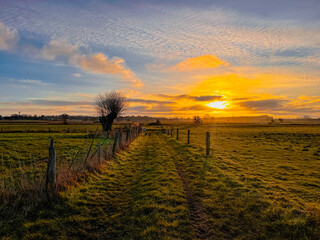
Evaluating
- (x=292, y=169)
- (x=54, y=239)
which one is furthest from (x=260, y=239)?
(x=292, y=169)

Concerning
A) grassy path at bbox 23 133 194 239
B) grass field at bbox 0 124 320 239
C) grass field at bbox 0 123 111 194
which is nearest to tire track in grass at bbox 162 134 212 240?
grass field at bbox 0 124 320 239

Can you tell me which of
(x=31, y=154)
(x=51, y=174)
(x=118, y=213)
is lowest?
(x=31, y=154)

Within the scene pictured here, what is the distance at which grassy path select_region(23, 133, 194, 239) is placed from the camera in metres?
5.14

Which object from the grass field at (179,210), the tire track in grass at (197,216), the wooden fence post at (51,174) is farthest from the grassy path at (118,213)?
the wooden fence post at (51,174)

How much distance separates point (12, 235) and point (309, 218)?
25.6 ft

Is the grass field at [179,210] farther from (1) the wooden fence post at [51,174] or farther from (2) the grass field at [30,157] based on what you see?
(2) the grass field at [30,157]

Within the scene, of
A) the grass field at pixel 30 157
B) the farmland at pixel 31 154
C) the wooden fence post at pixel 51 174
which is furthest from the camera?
the farmland at pixel 31 154

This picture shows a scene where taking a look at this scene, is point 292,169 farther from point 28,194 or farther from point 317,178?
point 28,194

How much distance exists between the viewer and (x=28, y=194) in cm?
672

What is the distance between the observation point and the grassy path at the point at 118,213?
5.14 metres

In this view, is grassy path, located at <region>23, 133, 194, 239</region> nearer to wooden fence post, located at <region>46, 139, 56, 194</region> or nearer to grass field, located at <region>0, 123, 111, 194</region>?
wooden fence post, located at <region>46, 139, 56, 194</region>

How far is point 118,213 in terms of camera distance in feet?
20.5

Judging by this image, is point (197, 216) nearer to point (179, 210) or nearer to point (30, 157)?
point (179, 210)

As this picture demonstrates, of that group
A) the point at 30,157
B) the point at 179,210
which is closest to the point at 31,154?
the point at 30,157
